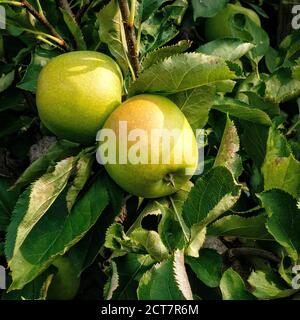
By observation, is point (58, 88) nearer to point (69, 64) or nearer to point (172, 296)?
point (69, 64)

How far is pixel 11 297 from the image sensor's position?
107 centimetres

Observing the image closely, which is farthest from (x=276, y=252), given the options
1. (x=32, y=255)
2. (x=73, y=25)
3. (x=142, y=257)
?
(x=73, y=25)

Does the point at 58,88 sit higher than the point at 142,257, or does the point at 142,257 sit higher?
the point at 58,88

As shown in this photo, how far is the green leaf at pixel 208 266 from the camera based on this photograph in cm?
89

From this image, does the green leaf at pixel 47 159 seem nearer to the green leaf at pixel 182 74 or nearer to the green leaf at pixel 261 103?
the green leaf at pixel 182 74

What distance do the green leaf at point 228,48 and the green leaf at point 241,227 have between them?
1.14 ft

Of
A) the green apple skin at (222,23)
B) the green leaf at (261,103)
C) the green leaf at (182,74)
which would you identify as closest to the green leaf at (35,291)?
the green leaf at (182,74)

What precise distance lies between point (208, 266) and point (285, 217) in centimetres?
15

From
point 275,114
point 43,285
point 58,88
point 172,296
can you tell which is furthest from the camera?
point 275,114

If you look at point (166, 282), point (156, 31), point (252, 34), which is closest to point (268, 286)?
→ point (166, 282)

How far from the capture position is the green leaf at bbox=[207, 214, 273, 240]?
90cm

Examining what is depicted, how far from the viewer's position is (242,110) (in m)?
1.00

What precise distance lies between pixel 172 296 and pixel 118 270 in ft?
0.44

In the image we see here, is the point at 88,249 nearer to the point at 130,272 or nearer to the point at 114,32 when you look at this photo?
the point at 130,272
